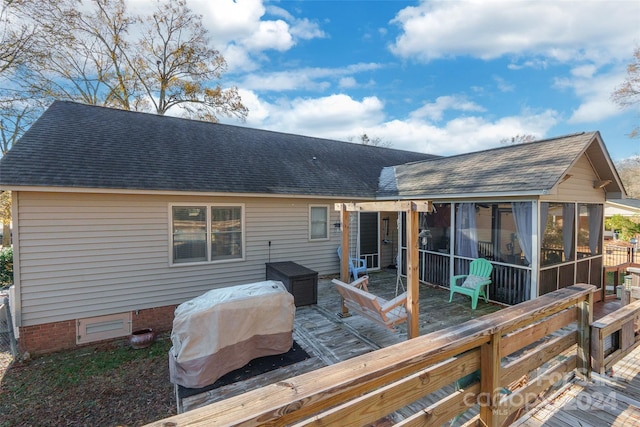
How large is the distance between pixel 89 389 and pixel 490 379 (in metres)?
5.12

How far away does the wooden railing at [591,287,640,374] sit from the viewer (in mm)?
2830

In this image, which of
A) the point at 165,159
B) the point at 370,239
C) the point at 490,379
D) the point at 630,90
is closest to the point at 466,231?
the point at 370,239

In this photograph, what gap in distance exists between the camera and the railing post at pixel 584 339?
2.84 meters

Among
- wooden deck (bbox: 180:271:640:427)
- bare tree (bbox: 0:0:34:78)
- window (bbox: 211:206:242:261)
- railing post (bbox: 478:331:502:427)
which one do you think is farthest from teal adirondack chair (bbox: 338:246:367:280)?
bare tree (bbox: 0:0:34:78)

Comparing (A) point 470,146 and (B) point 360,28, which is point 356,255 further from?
(A) point 470,146

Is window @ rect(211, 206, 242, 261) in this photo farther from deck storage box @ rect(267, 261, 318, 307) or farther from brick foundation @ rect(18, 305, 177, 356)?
brick foundation @ rect(18, 305, 177, 356)

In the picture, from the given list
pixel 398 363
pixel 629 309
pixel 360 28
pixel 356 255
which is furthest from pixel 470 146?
pixel 398 363

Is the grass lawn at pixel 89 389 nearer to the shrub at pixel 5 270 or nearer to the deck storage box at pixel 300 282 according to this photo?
the deck storage box at pixel 300 282

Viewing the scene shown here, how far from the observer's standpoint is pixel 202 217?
6.56 meters

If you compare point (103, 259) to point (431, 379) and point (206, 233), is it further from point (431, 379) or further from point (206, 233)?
point (431, 379)

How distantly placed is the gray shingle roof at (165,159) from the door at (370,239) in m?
0.93

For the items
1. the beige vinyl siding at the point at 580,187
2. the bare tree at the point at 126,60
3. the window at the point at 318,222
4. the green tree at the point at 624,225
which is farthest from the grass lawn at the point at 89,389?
the green tree at the point at 624,225

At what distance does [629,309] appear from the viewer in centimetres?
326

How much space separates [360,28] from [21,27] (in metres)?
13.2
